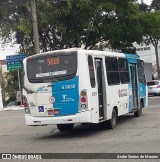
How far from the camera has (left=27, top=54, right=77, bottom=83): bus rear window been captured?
13.9m

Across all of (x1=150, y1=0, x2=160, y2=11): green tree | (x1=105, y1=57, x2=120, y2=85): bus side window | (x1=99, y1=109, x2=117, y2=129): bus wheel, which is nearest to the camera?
(x1=99, y1=109, x2=117, y2=129): bus wheel

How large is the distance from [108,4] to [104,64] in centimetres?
2034

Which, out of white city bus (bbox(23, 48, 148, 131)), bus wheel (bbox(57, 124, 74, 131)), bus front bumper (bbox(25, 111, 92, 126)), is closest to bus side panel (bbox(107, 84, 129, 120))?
white city bus (bbox(23, 48, 148, 131))

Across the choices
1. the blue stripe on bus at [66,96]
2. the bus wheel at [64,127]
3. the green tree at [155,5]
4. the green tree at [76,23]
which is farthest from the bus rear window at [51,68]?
the green tree at [155,5]

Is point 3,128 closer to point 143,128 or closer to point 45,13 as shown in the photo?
point 143,128

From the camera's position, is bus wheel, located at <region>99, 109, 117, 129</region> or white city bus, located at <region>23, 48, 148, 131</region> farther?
bus wheel, located at <region>99, 109, 117, 129</region>

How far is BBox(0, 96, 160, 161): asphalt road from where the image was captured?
11070 millimetres

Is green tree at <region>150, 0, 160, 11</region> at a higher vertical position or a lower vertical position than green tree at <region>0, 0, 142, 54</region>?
higher

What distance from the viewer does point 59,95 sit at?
13.9 metres

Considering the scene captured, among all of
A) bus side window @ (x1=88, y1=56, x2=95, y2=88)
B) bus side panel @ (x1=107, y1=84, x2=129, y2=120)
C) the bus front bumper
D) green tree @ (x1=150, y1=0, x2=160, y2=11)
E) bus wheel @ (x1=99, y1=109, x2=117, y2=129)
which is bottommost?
bus wheel @ (x1=99, y1=109, x2=117, y2=129)

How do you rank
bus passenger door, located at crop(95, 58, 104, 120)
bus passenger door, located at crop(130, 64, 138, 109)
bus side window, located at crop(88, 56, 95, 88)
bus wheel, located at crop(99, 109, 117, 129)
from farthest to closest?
bus passenger door, located at crop(130, 64, 138, 109), bus wheel, located at crop(99, 109, 117, 129), bus passenger door, located at crop(95, 58, 104, 120), bus side window, located at crop(88, 56, 95, 88)

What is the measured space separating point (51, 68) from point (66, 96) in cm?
109

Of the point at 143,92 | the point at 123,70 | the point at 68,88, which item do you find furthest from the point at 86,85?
the point at 143,92

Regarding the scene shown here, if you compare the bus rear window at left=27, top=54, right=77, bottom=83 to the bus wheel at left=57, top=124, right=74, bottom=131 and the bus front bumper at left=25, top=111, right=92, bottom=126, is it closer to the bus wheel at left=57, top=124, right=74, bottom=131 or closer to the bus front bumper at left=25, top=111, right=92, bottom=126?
the bus front bumper at left=25, top=111, right=92, bottom=126
